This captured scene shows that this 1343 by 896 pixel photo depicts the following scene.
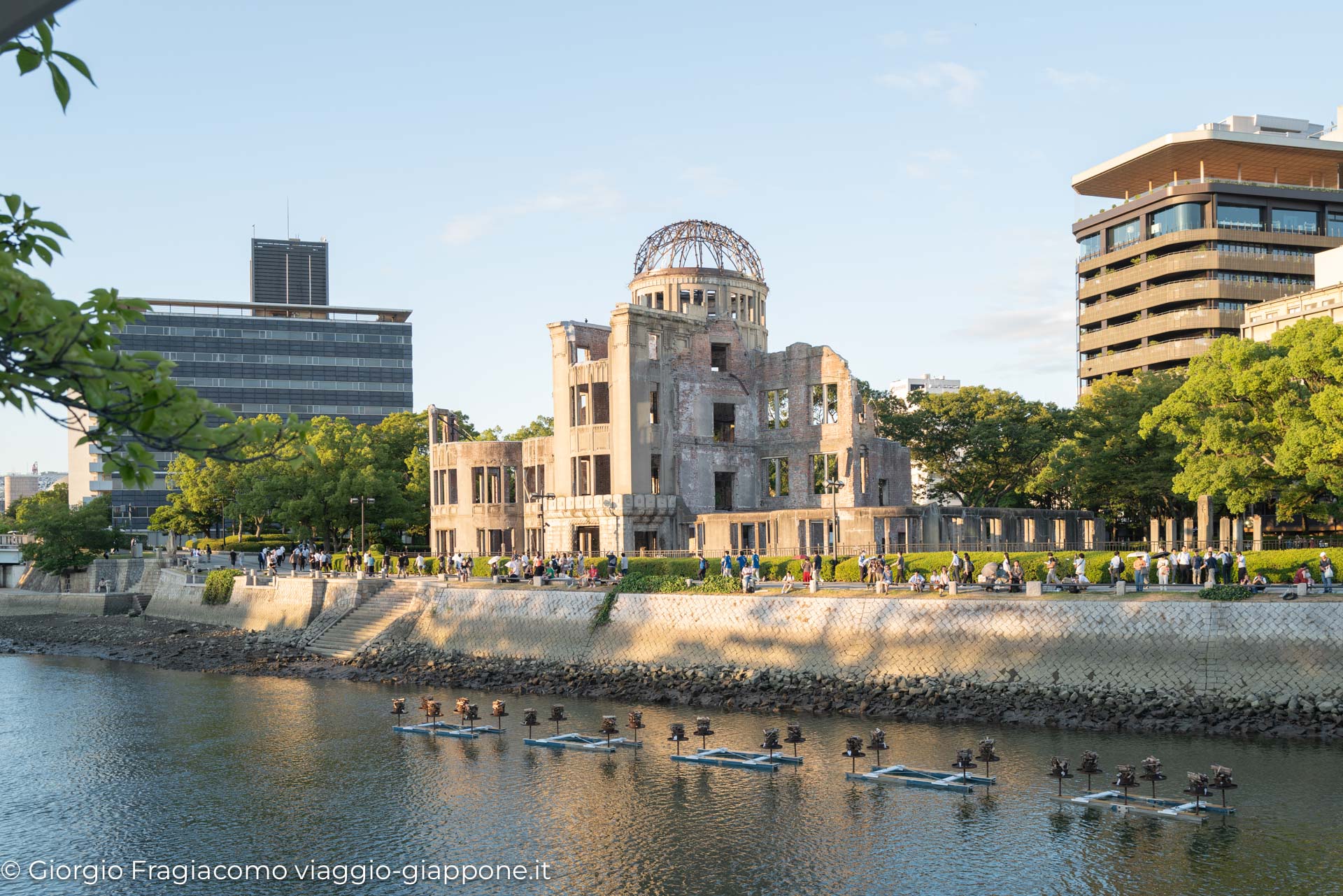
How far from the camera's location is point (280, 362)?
14575 centimetres

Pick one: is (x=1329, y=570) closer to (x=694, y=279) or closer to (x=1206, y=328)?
(x=694, y=279)

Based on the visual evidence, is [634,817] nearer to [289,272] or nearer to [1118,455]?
[1118,455]

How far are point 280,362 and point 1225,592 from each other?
12681cm

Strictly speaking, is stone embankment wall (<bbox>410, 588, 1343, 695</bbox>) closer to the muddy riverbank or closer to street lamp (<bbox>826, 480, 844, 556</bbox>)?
the muddy riverbank

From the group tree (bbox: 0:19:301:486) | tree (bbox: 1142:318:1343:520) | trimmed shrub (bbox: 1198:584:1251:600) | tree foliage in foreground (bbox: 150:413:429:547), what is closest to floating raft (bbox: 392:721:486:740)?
trimmed shrub (bbox: 1198:584:1251:600)

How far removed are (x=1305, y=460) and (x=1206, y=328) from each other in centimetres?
5732

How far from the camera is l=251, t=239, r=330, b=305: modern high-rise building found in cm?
18112

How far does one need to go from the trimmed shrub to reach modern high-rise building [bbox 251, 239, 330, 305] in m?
160

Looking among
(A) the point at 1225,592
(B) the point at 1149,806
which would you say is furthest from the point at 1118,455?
(B) the point at 1149,806

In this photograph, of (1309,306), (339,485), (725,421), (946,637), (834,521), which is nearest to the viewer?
(946,637)

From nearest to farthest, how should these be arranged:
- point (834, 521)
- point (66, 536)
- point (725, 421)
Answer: point (834, 521), point (725, 421), point (66, 536)

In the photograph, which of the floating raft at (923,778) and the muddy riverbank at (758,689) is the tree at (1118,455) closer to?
the muddy riverbank at (758,689)

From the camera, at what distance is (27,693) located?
2044 inches

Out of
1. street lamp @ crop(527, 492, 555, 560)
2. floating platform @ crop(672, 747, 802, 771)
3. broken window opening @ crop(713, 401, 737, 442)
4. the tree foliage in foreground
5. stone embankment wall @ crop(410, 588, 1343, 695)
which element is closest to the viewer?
floating platform @ crop(672, 747, 802, 771)
